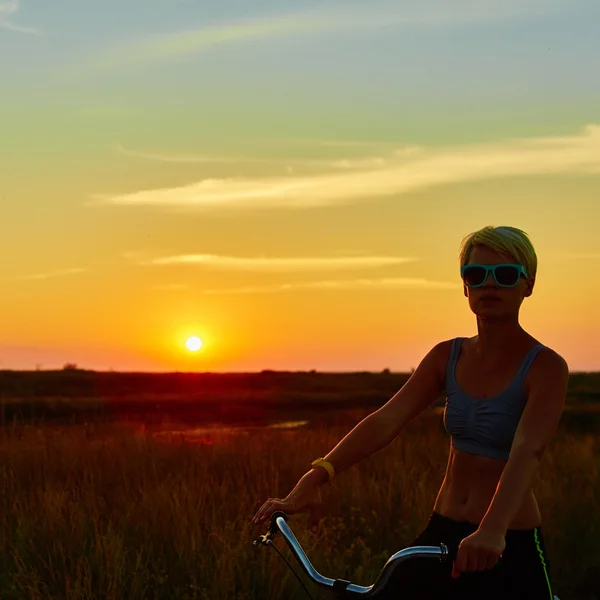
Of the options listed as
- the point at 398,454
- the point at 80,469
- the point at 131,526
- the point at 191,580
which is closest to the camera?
the point at 191,580

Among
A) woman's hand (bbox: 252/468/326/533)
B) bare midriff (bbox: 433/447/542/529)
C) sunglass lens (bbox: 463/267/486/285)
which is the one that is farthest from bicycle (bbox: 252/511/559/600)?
sunglass lens (bbox: 463/267/486/285)

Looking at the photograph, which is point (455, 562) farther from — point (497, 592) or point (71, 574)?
point (71, 574)

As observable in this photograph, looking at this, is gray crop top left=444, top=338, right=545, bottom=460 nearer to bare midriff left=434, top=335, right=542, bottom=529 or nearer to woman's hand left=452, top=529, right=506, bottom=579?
bare midriff left=434, top=335, right=542, bottom=529

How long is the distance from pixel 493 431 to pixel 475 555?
600 mm

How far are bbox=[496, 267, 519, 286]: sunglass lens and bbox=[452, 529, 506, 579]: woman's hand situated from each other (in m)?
0.81

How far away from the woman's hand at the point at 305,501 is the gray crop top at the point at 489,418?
1.51 feet

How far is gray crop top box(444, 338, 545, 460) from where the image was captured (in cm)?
347

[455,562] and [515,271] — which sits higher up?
[515,271]

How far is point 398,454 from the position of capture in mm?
13047

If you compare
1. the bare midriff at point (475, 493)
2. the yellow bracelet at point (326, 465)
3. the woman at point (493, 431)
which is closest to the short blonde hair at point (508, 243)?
the woman at point (493, 431)

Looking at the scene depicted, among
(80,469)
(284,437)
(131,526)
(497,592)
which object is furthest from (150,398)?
(497,592)

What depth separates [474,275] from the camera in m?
3.43

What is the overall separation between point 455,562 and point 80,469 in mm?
9519

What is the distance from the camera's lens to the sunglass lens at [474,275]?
341cm
